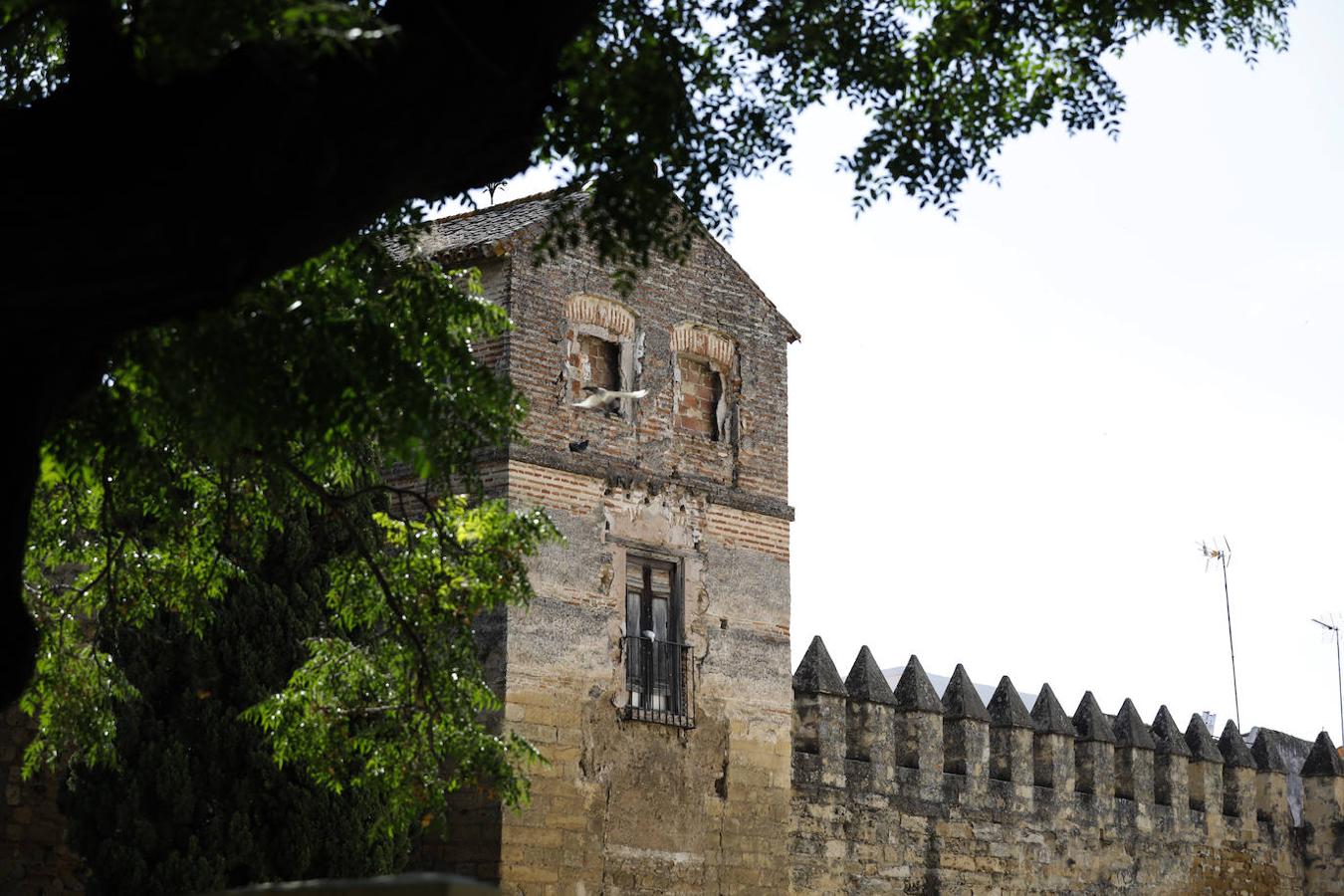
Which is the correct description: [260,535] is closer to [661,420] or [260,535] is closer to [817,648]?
[661,420]

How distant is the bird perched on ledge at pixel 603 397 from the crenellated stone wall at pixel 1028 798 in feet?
9.83

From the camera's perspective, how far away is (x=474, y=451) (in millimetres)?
15141

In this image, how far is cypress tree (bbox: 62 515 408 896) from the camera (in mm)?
12641

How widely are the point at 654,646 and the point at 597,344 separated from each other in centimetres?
258

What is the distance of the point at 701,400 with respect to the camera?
55.4 ft

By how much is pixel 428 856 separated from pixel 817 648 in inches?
170

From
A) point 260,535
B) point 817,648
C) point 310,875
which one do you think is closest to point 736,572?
point 817,648

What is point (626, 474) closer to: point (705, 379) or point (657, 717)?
point (705, 379)

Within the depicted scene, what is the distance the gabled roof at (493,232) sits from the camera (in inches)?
617

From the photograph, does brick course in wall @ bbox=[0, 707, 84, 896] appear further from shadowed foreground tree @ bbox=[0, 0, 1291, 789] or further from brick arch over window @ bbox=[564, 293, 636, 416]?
shadowed foreground tree @ bbox=[0, 0, 1291, 789]

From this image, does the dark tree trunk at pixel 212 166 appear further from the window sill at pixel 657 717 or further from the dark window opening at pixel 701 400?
the dark window opening at pixel 701 400

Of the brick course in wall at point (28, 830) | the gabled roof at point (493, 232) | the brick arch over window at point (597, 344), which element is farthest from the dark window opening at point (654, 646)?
the brick course in wall at point (28, 830)

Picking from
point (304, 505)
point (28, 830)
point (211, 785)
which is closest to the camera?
point (304, 505)

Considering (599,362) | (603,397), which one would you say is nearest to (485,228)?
(599,362)
